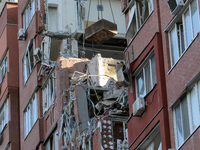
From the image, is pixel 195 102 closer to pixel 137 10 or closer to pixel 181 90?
pixel 181 90

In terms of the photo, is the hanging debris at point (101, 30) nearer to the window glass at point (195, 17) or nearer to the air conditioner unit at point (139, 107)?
the air conditioner unit at point (139, 107)

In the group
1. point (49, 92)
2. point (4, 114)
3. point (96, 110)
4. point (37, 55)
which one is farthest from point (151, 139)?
point (4, 114)

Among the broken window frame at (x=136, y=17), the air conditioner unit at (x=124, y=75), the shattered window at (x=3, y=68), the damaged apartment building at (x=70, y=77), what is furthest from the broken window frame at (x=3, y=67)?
the air conditioner unit at (x=124, y=75)

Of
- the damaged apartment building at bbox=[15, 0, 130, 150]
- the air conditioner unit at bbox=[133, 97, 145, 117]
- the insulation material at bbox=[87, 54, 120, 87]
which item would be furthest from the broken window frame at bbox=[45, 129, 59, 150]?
the air conditioner unit at bbox=[133, 97, 145, 117]

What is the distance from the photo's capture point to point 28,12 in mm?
40094

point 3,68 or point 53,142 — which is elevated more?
point 3,68

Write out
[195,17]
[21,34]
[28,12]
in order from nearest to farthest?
[195,17] < [21,34] < [28,12]

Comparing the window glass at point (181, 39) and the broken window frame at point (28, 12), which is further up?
the broken window frame at point (28, 12)

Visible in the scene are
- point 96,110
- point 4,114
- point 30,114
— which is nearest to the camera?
point 96,110

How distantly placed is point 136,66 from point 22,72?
14.7m

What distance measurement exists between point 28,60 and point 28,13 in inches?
101

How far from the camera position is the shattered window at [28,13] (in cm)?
3928

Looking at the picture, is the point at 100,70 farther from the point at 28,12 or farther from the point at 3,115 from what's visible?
the point at 3,115

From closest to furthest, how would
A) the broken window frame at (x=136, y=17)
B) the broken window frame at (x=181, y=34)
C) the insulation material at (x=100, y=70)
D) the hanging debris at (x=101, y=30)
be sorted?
the broken window frame at (x=181, y=34), the broken window frame at (x=136, y=17), the hanging debris at (x=101, y=30), the insulation material at (x=100, y=70)
